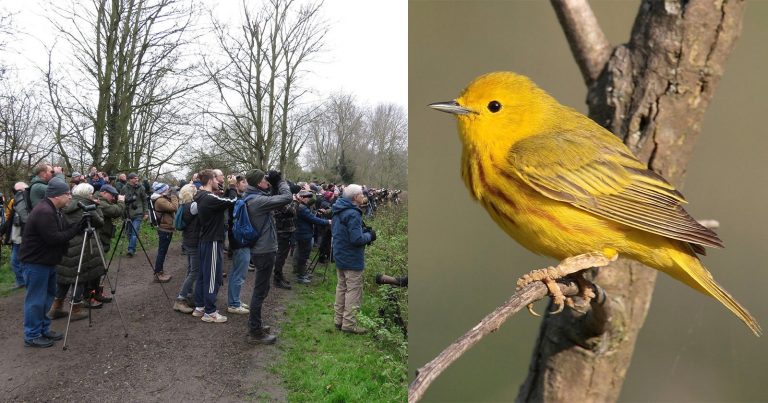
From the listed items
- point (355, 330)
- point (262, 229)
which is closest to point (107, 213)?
point (262, 229)

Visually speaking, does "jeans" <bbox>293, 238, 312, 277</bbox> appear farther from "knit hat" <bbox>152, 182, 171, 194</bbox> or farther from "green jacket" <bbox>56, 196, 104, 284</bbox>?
"green jacket" <bbox>56, 196, 104, 284</bbox>

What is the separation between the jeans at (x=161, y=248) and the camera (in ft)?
5.23

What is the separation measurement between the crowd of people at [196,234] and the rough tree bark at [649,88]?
1.14m

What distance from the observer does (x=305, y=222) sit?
1.86 m

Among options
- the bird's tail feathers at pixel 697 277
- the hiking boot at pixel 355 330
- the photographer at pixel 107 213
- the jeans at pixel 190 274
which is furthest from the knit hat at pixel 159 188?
the bird's tail feathers at pixel 697 277

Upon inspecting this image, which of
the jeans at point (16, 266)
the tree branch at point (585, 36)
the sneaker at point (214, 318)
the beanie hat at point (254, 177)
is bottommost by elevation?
the sneaker at point (214, 318)

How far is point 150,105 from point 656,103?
1412 mm

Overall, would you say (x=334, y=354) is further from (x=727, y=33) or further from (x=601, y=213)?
(x=727, y=33)

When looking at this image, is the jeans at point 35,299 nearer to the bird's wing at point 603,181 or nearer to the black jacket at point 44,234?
the black jacket at point 44,234

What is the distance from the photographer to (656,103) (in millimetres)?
626

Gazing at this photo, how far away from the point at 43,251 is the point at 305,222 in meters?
0.81

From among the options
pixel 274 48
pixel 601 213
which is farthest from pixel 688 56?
pixel 274 48

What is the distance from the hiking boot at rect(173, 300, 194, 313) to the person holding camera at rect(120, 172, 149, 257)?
213mm

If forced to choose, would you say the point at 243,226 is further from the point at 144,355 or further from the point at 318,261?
the point at 144,355
